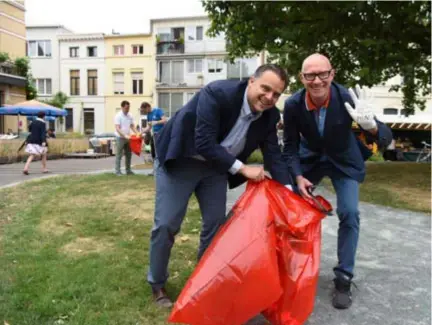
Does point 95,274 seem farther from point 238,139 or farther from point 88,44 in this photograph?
point 88,44

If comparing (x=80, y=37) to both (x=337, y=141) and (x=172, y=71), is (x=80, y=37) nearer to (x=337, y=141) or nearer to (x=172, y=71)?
(x=172, y=71)

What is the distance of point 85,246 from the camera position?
4.80 meters

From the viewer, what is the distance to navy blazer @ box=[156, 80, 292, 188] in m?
3.00

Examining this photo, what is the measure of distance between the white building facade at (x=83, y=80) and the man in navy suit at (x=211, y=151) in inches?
1657

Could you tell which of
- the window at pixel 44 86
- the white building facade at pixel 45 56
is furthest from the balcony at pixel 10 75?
the window at pixel 44 86

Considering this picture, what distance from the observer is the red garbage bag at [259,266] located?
2.65 m

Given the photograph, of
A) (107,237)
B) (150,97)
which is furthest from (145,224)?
(150,97)

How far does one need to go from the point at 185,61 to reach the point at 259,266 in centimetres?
4041

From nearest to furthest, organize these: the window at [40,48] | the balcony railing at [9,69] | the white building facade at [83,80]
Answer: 1. the balcony railing at [9,69]
2. the white building facade at [83,80]
3. the window at [40,48]

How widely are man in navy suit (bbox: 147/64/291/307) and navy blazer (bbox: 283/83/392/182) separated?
0.32m

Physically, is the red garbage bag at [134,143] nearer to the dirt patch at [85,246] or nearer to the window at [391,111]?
the dirt patch at [85,246]

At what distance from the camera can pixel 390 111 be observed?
115ft

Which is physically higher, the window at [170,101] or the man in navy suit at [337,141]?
the window at [170,101]

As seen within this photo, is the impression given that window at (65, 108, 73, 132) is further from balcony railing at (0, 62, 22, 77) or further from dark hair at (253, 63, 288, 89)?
dark hair at (253, 63, 288, 89)
